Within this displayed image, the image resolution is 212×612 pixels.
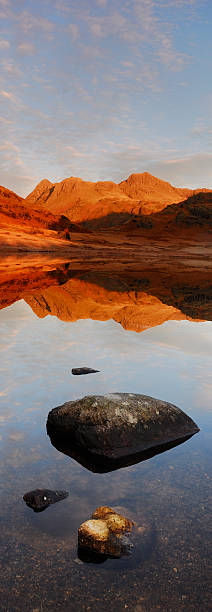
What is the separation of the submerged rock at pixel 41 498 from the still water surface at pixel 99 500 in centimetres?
7

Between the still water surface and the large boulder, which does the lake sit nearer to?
the still water surface

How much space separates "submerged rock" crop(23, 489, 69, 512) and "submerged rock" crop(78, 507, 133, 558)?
54cm

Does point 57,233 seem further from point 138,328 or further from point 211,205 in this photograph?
point 138,328

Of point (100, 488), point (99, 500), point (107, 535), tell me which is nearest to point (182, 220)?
point (100, 488)

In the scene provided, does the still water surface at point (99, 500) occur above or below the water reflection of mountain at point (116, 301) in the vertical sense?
above

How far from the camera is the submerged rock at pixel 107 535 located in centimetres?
381

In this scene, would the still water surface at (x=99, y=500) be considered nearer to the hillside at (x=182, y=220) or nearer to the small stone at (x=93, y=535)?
the small stone at (x=93, y=535)

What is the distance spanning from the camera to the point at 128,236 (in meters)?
115

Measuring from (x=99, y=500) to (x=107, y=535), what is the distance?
642mm

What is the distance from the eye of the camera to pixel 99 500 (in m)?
4.54

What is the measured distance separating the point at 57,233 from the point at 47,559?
82.8 metres

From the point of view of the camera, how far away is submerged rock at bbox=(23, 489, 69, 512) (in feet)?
14.3

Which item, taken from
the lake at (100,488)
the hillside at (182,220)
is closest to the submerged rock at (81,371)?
the lake at (100,488)

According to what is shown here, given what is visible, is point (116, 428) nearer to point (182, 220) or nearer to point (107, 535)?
point (107, 535)
